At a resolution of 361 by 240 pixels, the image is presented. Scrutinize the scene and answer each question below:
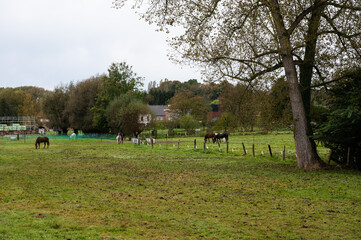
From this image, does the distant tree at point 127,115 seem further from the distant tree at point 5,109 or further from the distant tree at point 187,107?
the distant tree at point 5,109

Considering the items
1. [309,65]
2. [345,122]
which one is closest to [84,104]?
[309,65]

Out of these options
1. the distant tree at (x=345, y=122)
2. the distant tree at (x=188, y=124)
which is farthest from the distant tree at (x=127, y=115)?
the distant tree at (x=345, y=122)

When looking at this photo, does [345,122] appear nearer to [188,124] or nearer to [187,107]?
[188,124]

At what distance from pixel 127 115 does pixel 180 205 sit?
4831cm

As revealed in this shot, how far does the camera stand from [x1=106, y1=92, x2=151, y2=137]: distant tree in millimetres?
56625

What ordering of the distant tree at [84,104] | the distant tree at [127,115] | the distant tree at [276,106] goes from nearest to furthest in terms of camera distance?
the distant tree at [276,106]
the distant tree at [127,115]
the distant tree at [84,104]

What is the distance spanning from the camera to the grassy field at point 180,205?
22.7ft

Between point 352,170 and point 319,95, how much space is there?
14.4 feet

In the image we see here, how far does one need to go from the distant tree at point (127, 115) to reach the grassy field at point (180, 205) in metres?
40.4

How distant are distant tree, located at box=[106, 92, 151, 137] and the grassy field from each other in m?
40.4

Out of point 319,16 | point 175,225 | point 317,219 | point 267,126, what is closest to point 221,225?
point 175,225

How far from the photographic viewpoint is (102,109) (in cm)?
6319

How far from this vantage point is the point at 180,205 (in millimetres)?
9461

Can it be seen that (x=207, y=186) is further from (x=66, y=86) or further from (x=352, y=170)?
(x=66, y=86)
